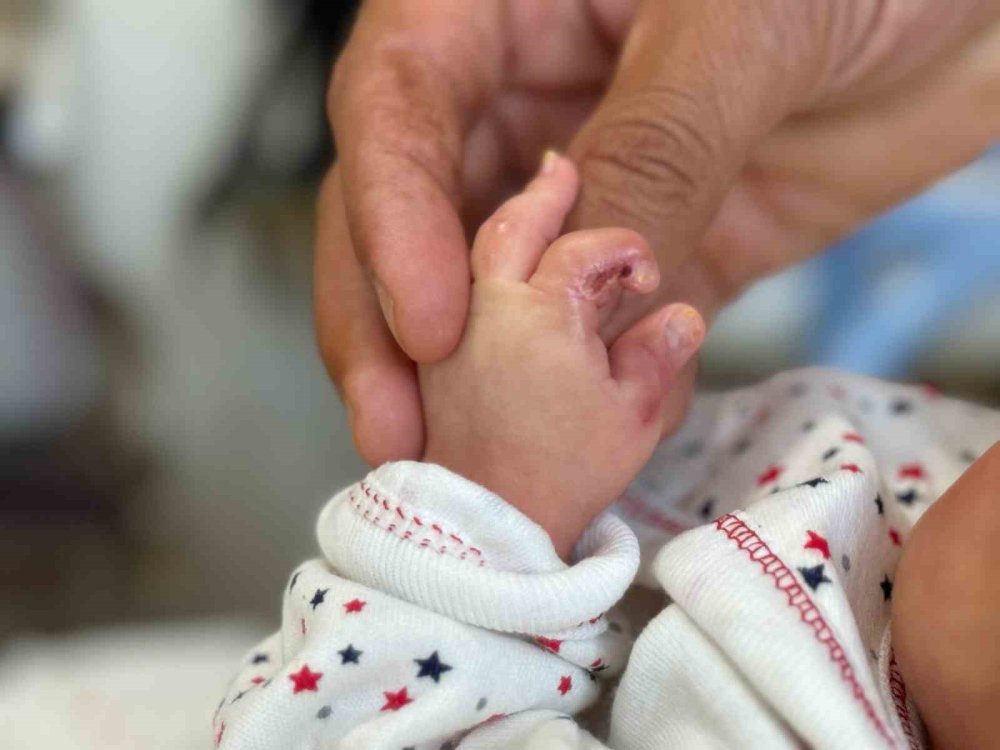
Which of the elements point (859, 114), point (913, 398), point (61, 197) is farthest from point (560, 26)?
point (61, 197)

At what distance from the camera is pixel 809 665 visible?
0.36m

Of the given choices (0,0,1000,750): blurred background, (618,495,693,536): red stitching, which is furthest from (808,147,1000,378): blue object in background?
(618,495,693,536): red stitching

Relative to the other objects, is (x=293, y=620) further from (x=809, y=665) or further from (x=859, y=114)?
(x=859, y=114)

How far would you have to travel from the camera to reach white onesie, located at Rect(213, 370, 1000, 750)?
1.22 feet

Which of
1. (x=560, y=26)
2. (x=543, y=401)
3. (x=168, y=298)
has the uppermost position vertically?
(x=560, y=26)

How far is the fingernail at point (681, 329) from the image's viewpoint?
0.43 metres

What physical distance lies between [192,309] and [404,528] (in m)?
0.60

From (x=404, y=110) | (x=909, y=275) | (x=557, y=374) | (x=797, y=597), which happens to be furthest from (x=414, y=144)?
(x=909, y=275)

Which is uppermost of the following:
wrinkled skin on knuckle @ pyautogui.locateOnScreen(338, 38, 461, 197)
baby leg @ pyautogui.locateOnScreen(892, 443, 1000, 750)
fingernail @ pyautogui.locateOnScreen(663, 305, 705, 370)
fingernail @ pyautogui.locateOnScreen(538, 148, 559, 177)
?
wrinkled skin on knuckle @ pyautogui.locateOnScreen(338, 38, 461, 197)

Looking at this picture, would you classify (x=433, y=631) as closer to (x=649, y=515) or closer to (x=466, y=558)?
(x=466, y=558)

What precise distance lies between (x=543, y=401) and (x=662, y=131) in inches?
5.2

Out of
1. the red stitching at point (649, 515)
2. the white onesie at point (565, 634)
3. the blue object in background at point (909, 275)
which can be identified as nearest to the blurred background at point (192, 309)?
the blue object in background at point (909, 275)

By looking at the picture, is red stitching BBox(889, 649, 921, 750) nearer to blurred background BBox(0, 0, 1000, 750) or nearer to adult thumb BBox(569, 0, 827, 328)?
adult thumb BBox(569, 0, 827, 328)

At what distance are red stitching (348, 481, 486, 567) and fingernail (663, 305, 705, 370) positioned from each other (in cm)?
12
